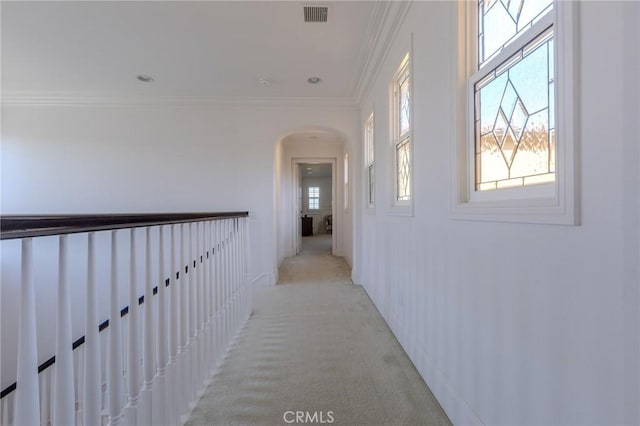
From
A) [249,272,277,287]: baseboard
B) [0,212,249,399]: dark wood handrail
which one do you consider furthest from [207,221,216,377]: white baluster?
[249,272,277,287]: baseboard

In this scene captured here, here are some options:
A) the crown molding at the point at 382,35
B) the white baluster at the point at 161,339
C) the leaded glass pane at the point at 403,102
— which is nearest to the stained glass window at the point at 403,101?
the leaded glass pane at the point at 403,102

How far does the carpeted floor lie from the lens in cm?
Result: 142

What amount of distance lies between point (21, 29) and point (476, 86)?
373cm

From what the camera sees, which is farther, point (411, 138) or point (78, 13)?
point (78, 13)

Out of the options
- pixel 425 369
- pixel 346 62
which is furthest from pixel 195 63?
pixel 425 369

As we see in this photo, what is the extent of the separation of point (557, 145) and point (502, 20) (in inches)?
26.9

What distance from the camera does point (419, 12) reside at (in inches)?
68.7

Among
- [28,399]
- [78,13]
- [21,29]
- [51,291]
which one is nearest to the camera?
[28,399]

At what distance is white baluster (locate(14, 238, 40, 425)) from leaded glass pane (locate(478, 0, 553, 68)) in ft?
5.49

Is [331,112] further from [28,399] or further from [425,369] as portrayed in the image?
[28,399]

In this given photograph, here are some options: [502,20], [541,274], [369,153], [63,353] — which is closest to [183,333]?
[63,353]

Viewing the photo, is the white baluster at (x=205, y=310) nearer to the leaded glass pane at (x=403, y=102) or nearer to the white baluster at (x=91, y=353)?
the white baluster at (x=91, y=353)

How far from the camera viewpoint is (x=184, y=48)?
2.73 meters

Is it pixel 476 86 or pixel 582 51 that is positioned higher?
pixel 476 86
